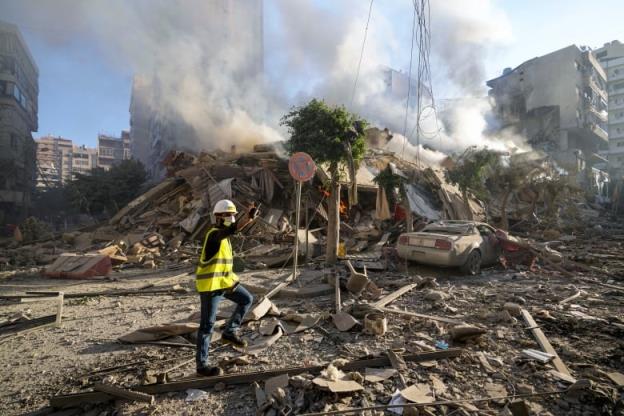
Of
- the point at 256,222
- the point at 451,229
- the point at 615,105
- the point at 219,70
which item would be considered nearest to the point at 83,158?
the point at 219,70

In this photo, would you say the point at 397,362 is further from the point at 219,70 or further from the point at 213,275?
the point at 219,70

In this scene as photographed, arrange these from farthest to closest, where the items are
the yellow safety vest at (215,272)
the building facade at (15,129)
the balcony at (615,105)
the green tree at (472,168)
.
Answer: the balcony at (615,105), the building facade at (15,129), the green tree at (472,168), the yellow safety vest at (215,272)

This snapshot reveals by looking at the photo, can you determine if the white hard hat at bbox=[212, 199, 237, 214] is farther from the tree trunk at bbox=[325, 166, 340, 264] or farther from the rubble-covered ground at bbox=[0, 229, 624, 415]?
the tree trunk at bbox=[325, 166, 340, 264]

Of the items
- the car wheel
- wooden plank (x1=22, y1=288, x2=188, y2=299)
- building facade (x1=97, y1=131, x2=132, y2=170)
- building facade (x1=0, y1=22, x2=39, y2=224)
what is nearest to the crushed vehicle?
the car wheel

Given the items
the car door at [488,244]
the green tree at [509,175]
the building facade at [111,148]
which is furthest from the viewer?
the building facade at [111,148]

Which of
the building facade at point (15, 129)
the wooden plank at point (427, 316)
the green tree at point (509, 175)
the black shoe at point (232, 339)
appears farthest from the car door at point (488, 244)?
the building facade at point (15, 129)

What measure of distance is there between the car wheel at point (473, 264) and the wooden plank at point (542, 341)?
9.49 feet

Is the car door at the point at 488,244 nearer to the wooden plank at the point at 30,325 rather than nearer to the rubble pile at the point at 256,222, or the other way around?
the rubble pile at the point at 256,222

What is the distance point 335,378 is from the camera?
2.87 meters

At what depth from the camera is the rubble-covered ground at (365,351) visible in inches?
105

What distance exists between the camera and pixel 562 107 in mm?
45281

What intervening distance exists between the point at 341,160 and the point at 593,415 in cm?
749

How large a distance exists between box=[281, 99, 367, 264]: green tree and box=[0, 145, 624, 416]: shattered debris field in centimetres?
186

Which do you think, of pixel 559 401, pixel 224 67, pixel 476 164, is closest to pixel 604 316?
pixel 559 401
